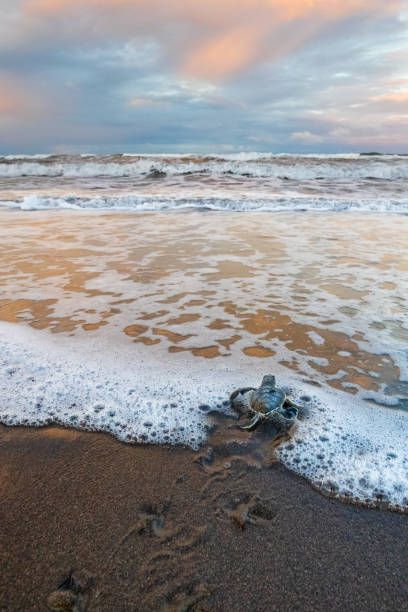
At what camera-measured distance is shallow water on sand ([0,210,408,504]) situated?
7.52ft

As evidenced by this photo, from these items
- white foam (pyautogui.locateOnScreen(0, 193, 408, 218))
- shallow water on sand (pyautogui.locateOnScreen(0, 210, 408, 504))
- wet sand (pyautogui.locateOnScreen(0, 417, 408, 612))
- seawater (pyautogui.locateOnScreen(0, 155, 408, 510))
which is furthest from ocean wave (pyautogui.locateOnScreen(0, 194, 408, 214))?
wet sand (pyautogui.locateOnScreen(0, 417, 408, 612))

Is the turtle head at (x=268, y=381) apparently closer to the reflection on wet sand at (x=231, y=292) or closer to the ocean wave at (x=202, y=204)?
the reflection on wet sand at (x=231, y=292)

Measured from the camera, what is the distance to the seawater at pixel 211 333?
2.11 m

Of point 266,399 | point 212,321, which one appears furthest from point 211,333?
point 266,399

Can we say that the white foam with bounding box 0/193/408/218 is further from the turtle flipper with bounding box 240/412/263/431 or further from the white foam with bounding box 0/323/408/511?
the turtle flipper with bounding box 240/412/263/431

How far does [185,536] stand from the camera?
1462mm

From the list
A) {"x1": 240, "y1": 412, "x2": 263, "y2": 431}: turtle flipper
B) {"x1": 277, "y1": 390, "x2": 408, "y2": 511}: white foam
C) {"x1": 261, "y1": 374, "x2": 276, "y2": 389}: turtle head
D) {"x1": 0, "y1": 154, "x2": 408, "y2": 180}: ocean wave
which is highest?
{"x1": 0, "y1": 154, "x2": 408, "y2": 180}: ocean wave

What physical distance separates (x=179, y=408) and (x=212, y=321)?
4.45 ft

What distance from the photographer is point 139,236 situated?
7.42 metres

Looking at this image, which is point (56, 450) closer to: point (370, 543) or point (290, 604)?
point (290, 604)

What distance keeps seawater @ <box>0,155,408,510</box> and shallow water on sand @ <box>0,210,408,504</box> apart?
14 millimetres

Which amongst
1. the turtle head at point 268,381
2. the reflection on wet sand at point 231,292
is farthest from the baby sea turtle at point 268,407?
the reflection on wet sand at point 231,292

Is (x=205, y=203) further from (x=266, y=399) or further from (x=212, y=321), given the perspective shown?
(x=266, y=399)

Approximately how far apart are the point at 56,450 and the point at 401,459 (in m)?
1.76
